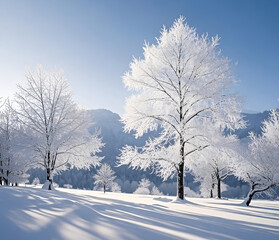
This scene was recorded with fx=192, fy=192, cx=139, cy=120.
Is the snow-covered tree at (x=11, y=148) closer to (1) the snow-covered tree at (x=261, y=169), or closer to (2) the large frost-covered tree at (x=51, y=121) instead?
(2) the large frost-covered tree at (x=51, y=121)

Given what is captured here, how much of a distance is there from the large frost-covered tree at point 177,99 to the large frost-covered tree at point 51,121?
17.4 feet

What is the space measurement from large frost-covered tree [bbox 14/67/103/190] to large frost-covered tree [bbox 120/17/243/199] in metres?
5.29

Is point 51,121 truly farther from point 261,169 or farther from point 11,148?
point 261,169

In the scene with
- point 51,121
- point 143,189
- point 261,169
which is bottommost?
point 143,189

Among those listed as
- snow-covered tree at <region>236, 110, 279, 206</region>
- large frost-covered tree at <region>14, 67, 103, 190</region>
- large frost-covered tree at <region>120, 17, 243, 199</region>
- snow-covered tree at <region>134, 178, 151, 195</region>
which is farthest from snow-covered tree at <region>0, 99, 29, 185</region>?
snow-covered tree at <region>134, 178, 151, 195</region>

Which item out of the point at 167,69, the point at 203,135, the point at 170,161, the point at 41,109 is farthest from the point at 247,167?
the point at 41,109

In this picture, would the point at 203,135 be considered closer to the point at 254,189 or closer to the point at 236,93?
the point at 236,93

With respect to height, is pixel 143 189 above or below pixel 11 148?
below

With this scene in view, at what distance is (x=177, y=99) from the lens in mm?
10922

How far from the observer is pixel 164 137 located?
10969 mm

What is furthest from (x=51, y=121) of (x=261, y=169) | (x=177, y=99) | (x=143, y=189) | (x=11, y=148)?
(x=143, y=189)

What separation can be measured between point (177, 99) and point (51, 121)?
934 cm

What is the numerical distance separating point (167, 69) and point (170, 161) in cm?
507

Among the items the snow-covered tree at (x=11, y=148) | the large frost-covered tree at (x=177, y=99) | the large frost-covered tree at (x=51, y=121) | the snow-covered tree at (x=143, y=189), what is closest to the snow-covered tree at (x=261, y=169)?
the large frost-covered tree at (x=177, y=99)
